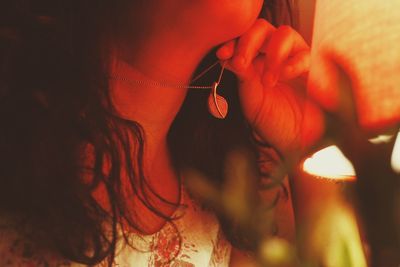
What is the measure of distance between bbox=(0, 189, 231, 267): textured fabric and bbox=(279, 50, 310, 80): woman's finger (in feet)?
1.29

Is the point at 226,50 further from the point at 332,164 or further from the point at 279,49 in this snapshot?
the point at 332,164

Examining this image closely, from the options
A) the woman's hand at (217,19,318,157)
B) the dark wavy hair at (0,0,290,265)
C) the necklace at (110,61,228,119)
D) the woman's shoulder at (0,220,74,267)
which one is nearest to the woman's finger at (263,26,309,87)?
the woman's hand at (217,19,318,157)

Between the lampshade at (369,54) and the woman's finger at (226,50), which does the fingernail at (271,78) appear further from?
the lampshade at (369,54)

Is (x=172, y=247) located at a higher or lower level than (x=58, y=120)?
lower

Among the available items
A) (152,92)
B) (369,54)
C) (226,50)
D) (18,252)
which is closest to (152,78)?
→ (152,92)

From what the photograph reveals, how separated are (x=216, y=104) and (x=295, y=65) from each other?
0.22 meters

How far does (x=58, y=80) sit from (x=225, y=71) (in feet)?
1.33

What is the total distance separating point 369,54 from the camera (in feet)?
1.29

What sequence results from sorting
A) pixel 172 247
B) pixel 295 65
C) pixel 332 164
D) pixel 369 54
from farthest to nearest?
pixel 172 247
pixel 295 65
pixel 332 164
pixel 369 54

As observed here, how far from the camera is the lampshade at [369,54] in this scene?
1.26 ft

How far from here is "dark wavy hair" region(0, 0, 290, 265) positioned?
73 cm

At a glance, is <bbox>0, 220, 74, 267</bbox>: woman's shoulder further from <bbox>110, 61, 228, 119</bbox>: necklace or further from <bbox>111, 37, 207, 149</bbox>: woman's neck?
<bbox>110, 61, 228, 119</bbox>: necklace

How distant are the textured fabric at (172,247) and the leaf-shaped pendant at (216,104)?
22 cm

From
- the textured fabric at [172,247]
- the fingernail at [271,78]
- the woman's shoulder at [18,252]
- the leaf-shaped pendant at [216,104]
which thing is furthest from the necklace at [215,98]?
the woman's shoulder at [18,252]
